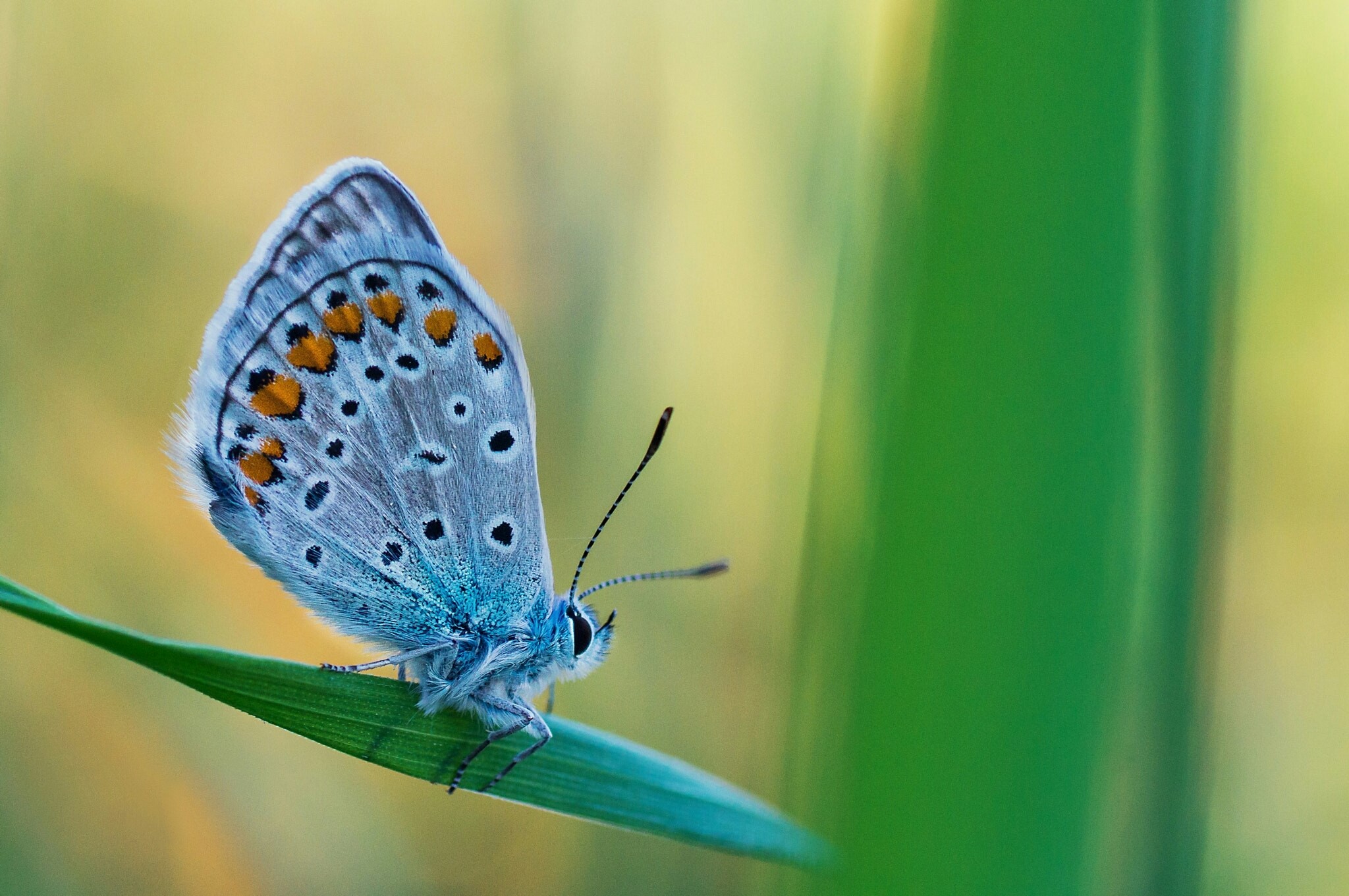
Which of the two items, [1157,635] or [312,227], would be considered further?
[312,227]

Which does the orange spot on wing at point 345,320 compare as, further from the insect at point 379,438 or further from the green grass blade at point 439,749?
the green grass blade at point 439,749

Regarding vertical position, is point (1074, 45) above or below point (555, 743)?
above

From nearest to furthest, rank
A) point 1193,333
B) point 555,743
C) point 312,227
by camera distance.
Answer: point 1193,333, point 555,743, point 312,227

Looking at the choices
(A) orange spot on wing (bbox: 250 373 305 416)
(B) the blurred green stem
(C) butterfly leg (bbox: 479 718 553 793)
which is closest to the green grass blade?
(C) butterfly leg (bbox: 479 718 553 793)

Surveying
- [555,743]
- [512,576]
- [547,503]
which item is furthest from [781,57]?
[555,743]

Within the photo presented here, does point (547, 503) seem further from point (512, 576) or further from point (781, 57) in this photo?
point (781, 57)

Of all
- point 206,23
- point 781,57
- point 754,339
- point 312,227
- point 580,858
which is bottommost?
point 580,858

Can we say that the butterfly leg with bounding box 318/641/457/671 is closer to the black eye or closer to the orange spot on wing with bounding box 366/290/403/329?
the black eye

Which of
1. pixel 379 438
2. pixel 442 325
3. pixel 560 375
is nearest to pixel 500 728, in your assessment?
pixel 379 438
